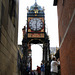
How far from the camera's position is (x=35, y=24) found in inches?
1168

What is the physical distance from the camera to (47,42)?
29031 millimetres

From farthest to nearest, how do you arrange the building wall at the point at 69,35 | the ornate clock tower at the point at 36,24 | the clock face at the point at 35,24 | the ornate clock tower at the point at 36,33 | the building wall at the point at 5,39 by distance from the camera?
1. the clock face at the point at 35,24
2. the ornate clock tower at the point at 36,24
3. the ornate clock tower at the point at 36,33
4. the building wall at the point at 5,39
5. the building wall at the point at 69,35

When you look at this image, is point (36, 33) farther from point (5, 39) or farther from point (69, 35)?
point (69, 35)

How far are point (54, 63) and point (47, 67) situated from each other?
50.3 ft

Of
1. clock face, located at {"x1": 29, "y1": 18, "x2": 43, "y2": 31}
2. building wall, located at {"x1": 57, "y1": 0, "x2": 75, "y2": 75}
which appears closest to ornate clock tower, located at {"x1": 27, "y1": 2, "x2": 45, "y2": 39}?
clock face, located at {"x1": 29, "y1": 18, "x2": 43, "y2": 31}

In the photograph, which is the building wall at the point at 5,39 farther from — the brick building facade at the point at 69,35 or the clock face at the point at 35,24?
the clock face at the point at 35,24

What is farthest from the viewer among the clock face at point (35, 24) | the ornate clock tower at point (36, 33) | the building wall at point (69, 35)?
the clock face at point (35, 24)

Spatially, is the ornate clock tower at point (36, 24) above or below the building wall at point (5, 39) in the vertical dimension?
above

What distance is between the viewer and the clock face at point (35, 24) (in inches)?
1166

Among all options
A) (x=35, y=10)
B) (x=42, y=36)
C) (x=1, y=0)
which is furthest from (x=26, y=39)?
(x=1, y=0)

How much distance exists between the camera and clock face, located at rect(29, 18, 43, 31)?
29609 millimetres

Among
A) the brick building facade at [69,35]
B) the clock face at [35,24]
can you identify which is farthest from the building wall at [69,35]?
the clock face at [35,24]

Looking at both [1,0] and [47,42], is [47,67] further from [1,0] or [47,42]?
[1,0]

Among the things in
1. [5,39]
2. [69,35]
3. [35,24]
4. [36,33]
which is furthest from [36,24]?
[69,35]
